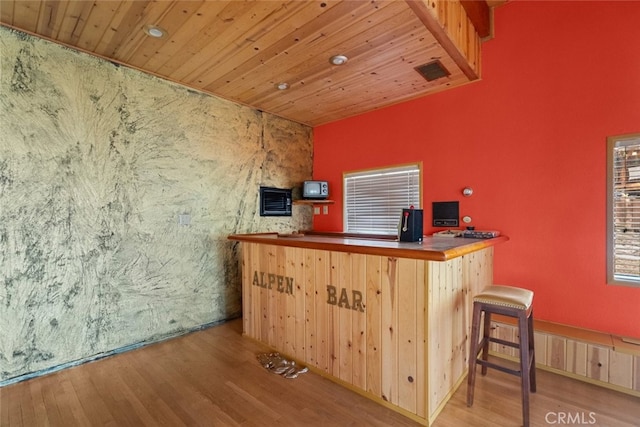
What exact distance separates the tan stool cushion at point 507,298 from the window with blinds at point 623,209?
39.1 inches

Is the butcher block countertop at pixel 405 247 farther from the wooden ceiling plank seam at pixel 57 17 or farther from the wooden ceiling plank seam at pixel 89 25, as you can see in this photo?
the wooden ceiling plank seam at pixel 57 17

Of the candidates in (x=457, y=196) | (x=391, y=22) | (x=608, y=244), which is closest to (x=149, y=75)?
(x=391, y=22)

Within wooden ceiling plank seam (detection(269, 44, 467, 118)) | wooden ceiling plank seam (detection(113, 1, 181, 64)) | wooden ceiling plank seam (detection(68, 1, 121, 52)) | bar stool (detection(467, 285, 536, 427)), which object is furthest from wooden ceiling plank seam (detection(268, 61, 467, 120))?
bar stool (detection(467, 285, 536, 427))

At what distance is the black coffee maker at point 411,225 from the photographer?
2.10 m

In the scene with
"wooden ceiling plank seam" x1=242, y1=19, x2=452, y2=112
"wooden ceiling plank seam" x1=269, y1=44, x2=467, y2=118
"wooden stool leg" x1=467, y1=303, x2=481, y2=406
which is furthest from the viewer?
"wooden ceiling plank seam" x1=269, y1=44, x2=467, y2=118

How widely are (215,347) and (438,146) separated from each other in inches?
129

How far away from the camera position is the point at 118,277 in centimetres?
269

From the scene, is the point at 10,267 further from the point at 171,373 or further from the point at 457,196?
the point at 457,196

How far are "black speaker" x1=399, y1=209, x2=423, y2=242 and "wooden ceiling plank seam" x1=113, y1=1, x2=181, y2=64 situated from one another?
7.34 ft

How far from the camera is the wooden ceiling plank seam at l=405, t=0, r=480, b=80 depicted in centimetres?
→ 193

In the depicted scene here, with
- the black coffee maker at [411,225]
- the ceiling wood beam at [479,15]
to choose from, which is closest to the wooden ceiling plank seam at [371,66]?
the ceiling wood beam at [479,15]

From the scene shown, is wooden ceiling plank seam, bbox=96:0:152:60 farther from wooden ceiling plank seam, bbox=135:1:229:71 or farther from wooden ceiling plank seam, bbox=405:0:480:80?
wooden ceiling plank seam, bbox=405:0:480:80

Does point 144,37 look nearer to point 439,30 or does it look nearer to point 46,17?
point 46,17

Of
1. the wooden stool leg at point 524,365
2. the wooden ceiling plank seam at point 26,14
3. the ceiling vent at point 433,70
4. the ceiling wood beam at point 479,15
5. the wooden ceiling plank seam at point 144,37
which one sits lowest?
the wooden stool leg at point 524,365
